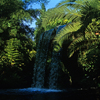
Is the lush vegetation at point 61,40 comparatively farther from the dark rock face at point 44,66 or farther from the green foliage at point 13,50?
the dark rock face at point 44,66

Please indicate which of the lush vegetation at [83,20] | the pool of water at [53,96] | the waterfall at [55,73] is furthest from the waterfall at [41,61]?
the lush vegetation at [83,20]

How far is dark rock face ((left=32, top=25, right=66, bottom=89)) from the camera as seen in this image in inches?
493

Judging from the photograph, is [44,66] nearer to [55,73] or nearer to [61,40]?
[55,73]

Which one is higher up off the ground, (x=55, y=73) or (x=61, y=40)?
(x=61, y=40)

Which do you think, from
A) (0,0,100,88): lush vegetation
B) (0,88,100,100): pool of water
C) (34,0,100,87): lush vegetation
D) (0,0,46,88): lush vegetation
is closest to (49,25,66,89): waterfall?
(0,0,100,88): lush vegetation

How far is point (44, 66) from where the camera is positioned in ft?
46.3

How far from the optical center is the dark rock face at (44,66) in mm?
12516

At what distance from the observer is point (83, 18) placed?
6395mm

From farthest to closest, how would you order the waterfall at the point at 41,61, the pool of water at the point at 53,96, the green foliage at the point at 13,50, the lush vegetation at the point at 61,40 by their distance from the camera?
the waterfall at the point at 41,61 < the green foliage at the point at 13,50 < the pool of water at the point at 53,96 < the lush vegetation at the point at 61,40

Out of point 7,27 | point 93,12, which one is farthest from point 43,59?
point 93,12

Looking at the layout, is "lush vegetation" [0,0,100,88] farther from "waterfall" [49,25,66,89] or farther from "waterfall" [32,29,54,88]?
"waterfall" [32,29,54,88]

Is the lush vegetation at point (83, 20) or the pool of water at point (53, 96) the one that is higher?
the lush vegetation at point (83, 20)

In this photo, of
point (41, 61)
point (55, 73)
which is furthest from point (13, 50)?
point (55, 73)

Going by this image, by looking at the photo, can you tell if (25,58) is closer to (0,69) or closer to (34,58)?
(34,58)
